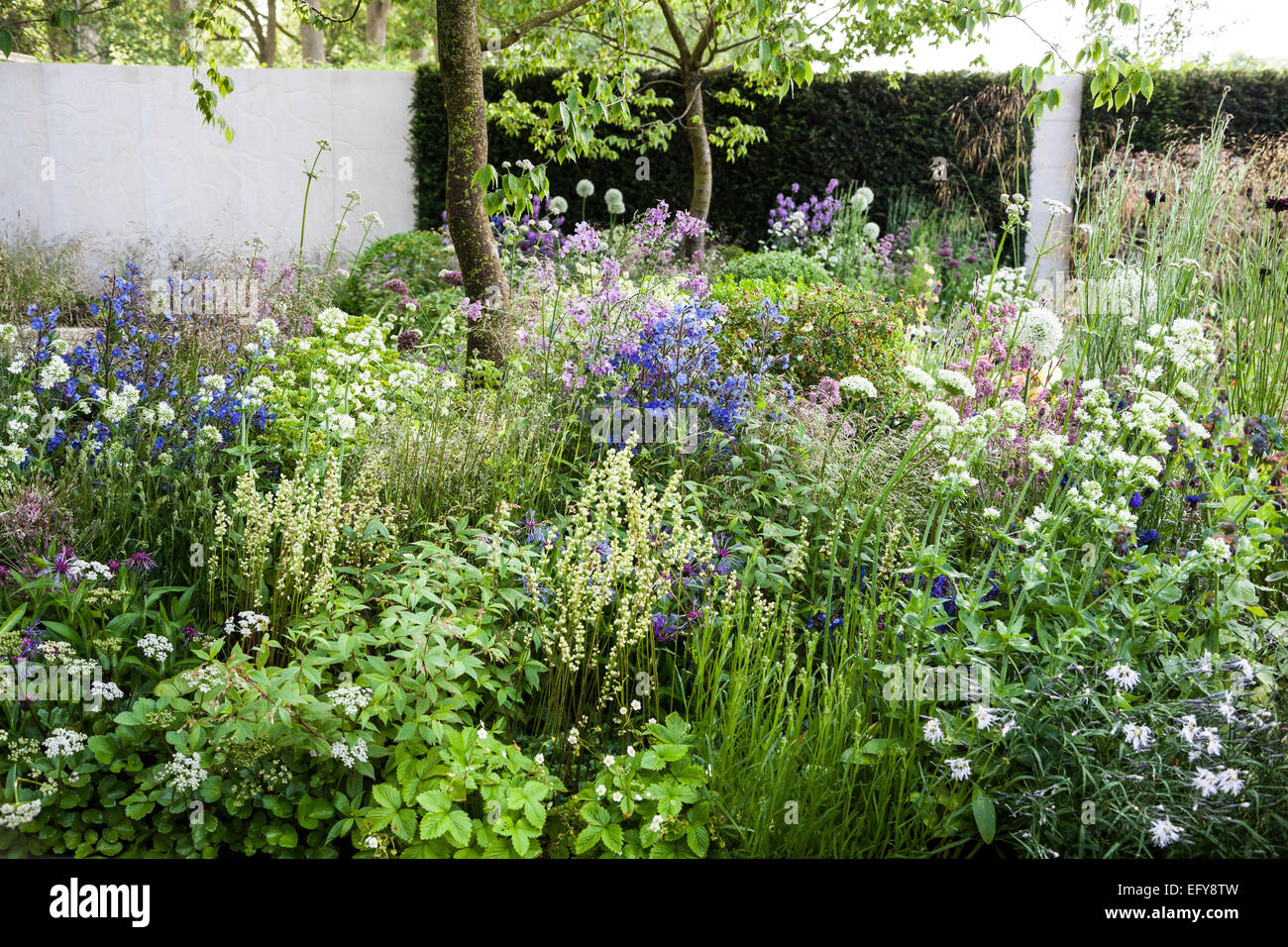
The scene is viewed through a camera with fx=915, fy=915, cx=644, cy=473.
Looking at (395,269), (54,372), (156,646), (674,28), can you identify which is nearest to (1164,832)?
(156,646)

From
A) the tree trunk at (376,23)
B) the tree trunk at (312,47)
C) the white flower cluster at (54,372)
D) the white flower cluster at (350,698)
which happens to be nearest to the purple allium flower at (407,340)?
the white flower cluster at (54,372)

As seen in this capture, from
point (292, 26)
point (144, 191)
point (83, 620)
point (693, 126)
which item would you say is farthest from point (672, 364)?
point (292, 26)

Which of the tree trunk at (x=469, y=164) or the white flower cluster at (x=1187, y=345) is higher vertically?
the tree trunk at (x=469, y=164)

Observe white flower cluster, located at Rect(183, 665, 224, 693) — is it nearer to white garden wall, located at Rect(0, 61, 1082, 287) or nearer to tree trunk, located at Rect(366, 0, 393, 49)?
white garden wall, located at Rect(0, 61, 1082, 287)

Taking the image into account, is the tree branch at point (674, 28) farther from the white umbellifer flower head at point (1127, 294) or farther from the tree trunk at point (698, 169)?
the white umbellifer flower head at point (1127, 294)

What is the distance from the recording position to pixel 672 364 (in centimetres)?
327

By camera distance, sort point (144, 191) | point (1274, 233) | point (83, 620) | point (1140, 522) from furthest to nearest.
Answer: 1. point (144, 191)
2. point (1274, 233)
3. point (1140, 522)
4. point (83, 620)

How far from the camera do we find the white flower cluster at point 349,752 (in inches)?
73.5

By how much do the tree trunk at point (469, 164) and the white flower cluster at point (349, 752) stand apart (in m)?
2.46

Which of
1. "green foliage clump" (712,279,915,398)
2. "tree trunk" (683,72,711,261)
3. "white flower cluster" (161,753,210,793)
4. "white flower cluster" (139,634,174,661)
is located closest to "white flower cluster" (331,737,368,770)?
"white flower cluster" (161,753,210,793)

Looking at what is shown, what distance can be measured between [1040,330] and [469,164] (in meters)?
2.63

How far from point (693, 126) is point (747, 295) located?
413 cm
